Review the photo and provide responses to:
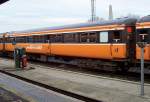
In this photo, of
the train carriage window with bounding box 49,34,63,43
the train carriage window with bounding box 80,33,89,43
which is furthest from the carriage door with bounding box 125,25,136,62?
the train carriage window with bounding box 49,34,63,43

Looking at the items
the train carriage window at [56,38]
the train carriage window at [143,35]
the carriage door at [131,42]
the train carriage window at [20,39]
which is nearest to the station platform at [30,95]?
the carriage door at [131,42]

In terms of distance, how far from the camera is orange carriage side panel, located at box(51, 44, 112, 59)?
2211cm

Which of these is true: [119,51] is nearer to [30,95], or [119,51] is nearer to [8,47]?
[30,95]

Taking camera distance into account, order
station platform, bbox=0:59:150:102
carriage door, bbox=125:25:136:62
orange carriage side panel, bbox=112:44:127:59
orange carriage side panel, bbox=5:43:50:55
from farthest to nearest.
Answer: orange carriage side panel, bbox=5:43:50:55
orange carriage side panel, bbox=112:44:127:59
carriage door, bbox=125:25:136:62
station platform, bbox=0:59:150:102

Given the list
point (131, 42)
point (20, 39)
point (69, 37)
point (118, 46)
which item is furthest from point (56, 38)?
point (20, 39)

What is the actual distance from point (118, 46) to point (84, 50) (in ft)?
13.4

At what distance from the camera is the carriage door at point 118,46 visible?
2062 centimetres

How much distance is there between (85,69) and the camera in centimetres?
2547

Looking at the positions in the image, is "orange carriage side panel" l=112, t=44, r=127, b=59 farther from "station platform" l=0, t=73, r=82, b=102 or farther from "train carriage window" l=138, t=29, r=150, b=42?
"station platform" l=0, t=73, r=82, b=102

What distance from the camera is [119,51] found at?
20859 millimetres

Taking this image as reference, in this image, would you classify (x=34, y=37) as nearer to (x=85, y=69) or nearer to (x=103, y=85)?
(x=85, y=69)

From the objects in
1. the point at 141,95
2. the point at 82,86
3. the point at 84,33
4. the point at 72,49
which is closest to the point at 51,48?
the point at 72,49

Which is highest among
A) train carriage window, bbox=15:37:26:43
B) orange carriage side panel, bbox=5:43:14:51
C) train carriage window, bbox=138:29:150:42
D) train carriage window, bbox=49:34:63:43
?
train carriage window, bbox=138:29:150:42

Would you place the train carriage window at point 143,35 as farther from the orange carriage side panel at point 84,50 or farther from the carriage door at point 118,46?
the orange carriage side panel at point 84,50
